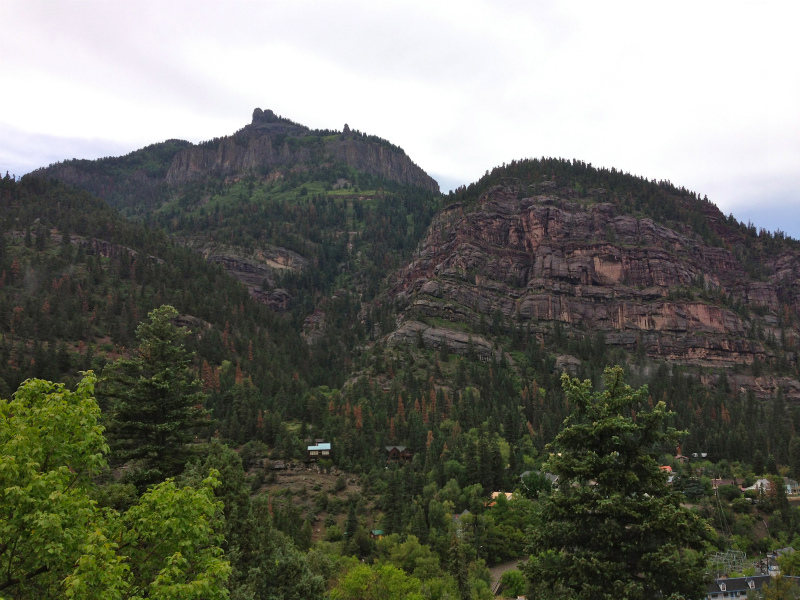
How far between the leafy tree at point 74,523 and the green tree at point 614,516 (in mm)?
10195

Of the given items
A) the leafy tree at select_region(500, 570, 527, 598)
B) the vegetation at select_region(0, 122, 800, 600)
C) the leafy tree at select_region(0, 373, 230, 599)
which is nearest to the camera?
the leafy tree at select_region(0, 373, 230, 599)

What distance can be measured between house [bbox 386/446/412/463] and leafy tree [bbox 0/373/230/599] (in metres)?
98.5

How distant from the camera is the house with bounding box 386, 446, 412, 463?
10832 centimetres

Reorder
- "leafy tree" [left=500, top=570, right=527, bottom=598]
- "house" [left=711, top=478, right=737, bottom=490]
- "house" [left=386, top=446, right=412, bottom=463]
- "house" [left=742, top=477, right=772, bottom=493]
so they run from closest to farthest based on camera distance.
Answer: "leafy tree" [left=500, top=570, right=527, bottom=598]
"house" [left=742, top=477, right=772, bottom=493]
"house" [left=711, top=478, right=737, bottom=490]
"house" [left=386, top=446, right=412, bottom=463]

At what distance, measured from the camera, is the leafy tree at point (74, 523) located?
10312 millimetres

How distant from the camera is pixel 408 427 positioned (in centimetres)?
11856

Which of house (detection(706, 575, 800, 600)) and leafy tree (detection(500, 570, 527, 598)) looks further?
house (detection(706, 575, 800, 600))

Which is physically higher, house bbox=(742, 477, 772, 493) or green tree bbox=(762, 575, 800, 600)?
house bbox=(742, 477, 772, 493)

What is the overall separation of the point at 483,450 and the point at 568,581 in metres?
82.8

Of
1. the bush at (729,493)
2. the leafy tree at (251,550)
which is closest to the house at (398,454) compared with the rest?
the bush at (729,493)

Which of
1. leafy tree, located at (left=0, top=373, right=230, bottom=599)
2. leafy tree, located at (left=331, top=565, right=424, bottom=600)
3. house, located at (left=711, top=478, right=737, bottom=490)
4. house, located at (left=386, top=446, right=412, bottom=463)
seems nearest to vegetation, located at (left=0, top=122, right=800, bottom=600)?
leafy tree, located at (left=0, top=373, right=230, bottom=599)

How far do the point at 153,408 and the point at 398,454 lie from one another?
84.9 metres

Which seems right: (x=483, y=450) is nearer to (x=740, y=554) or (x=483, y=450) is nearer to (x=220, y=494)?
(x=740, y=554)

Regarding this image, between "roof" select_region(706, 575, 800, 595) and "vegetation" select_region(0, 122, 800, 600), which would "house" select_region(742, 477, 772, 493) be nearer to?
"vegetation" select_region(0, 122, 800, 600)
